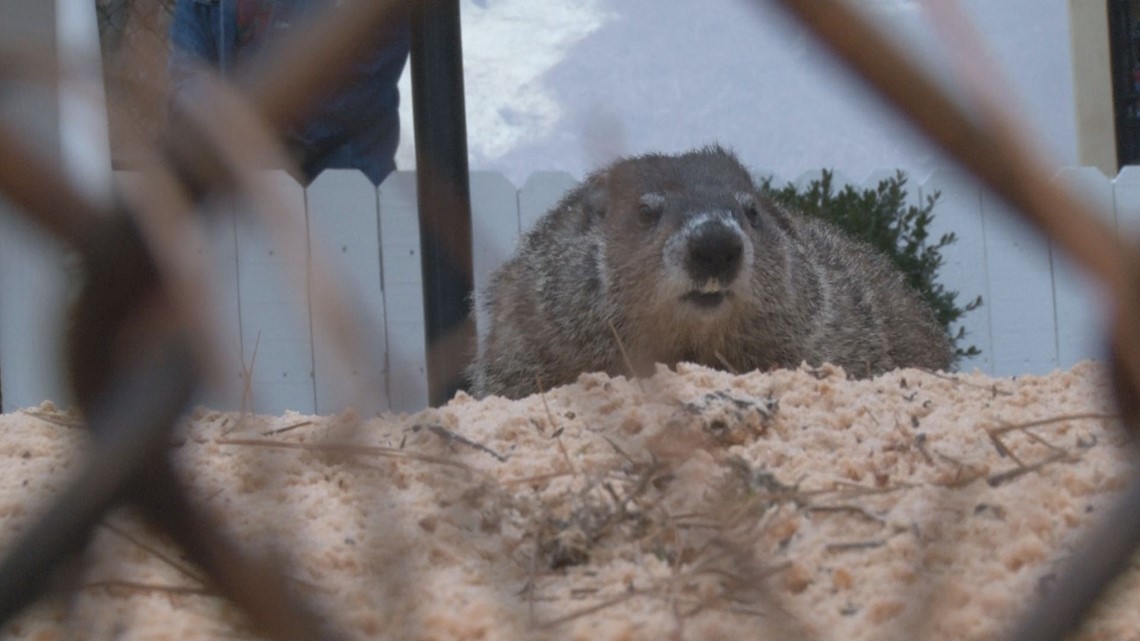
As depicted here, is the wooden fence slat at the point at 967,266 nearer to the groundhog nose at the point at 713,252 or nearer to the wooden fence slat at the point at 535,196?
the wooden fence slat at the point at 535,196

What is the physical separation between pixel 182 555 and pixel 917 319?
12.2 ft

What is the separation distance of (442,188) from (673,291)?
105 cm

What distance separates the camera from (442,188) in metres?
2.00

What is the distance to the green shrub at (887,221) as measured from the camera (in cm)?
500

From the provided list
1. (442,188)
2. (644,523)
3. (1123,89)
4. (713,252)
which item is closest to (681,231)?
(713,252)

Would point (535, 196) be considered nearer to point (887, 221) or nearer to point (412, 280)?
point (412, 280)

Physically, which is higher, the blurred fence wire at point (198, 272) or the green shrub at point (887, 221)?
the green shrub at point (887, 221)

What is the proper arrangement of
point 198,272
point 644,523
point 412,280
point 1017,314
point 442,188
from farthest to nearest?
point 1017,314, point 412,280, point 442,188, point 644,523, point 198,272

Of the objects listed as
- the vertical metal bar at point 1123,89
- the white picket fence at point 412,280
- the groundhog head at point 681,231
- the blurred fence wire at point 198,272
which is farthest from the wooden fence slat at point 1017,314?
the blurred fence wire at point 198,272

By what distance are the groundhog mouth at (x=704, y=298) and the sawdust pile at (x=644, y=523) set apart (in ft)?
3.99

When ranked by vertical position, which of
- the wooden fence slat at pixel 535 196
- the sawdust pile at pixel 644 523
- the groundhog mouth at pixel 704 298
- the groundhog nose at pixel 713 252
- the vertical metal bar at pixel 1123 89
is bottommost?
the sawdust pile at pixel 644 523

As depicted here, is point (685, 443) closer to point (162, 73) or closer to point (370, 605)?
point (370, 605)

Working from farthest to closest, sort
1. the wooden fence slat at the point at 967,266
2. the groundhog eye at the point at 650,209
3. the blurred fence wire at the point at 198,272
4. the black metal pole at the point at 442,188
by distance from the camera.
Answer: the wooden fence slat at the point at 967,266 → the groundhog eye at the point at 650,209 → the black metal pole at the point at 442,188 → the blurred fence wire at the point at 198,272

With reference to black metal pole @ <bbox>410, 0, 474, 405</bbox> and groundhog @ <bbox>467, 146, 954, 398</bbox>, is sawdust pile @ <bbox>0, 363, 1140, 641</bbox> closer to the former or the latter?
black metal pole @ <bbox>410, 0, 474, 405</bbox>
